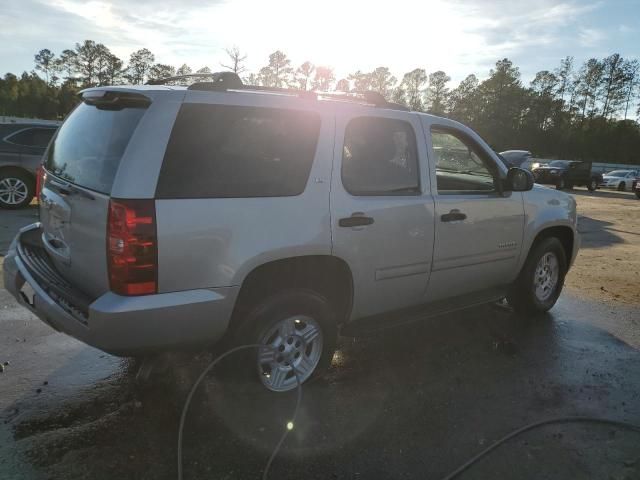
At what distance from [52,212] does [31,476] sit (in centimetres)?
151

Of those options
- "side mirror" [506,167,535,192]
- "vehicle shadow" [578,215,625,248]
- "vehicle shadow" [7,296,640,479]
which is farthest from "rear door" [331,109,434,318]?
"vehicle shadow" [578,215,625,248]

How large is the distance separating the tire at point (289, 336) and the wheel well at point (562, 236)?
2.66m

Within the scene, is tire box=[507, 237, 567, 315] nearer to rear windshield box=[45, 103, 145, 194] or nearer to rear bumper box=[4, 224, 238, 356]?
rear bumper box=[4, 224, 238, 356]

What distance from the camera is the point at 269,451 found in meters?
2.72

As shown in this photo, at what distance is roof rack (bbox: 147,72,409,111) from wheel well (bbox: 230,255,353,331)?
1086mm

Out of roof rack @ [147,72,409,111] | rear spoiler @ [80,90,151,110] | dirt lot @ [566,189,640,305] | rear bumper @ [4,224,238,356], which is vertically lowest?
dirt lot @ [566,189,640,305]

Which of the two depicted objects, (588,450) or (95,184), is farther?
(588,450)

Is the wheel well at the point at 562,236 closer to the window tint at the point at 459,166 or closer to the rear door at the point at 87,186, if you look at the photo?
the window tint at the point at 459,166

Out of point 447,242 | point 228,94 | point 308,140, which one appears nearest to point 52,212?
point 228,94

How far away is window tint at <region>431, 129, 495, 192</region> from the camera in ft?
13.2

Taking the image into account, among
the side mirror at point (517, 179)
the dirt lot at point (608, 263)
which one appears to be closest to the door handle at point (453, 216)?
the side mirror at point (517, 179)

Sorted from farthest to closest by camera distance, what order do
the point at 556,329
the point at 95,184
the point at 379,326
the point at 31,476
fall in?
the point at 556,329 < the point at 379,326 < the point at 95,184 < the point at 31,476

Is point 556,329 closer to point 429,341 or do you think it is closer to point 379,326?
point 429,341

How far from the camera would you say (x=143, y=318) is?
252cm
